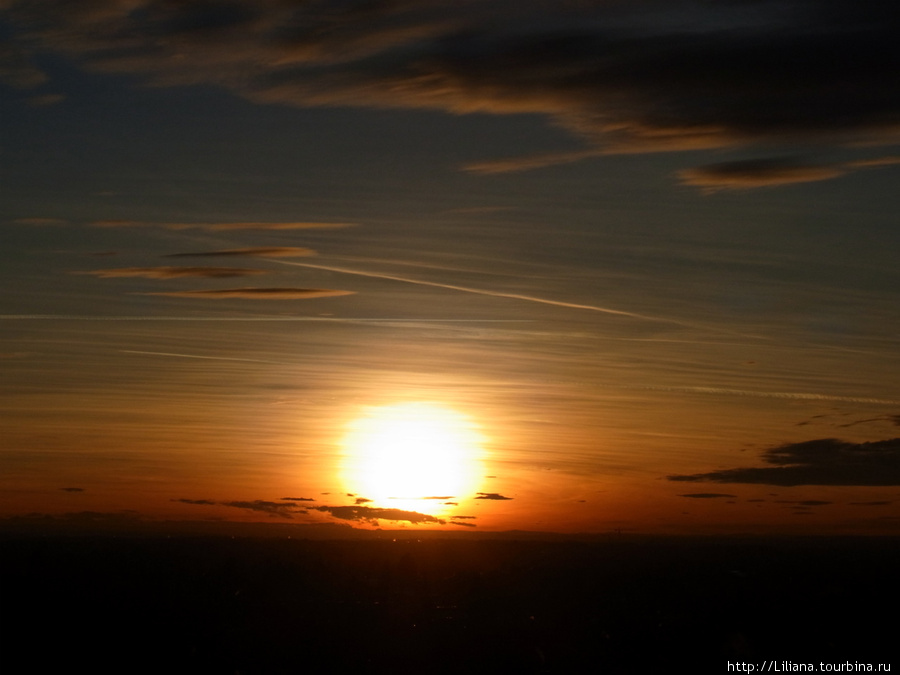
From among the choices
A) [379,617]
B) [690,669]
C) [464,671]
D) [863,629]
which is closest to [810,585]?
[863,629]

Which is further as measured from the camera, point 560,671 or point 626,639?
point 626,639

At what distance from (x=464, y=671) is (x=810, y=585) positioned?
103 metres

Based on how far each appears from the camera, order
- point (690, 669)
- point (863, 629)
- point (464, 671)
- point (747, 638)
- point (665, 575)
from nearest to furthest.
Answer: point (464, 671) < point (690, 669) < point (747, 638) < point (863, 629) < point (665, 575)

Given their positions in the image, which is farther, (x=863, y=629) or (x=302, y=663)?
(x=863, y=629)

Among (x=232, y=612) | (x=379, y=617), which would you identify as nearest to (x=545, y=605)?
(x=379, y=617)

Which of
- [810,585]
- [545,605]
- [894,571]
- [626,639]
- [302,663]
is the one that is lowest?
[302,663]

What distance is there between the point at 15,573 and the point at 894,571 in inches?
5929

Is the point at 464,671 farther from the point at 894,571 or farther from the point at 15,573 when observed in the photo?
the point at 894,571

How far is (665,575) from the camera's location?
18562 centimetres

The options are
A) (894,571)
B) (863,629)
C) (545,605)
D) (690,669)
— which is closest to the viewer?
(690,669)

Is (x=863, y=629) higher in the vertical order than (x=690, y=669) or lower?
higher

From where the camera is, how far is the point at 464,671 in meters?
60.7

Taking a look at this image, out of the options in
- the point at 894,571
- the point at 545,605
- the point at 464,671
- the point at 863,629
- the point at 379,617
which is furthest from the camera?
the point at 894,571

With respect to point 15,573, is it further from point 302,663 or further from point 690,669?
point 690,669
